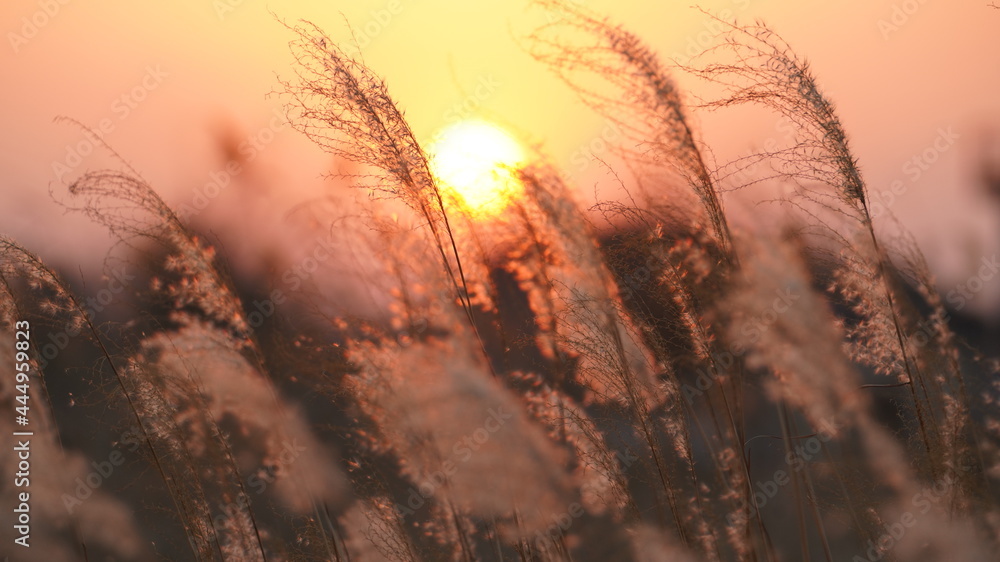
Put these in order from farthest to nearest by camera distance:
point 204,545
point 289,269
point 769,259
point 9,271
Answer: point 289,269, point 9,271, point 204,545, point 769,259

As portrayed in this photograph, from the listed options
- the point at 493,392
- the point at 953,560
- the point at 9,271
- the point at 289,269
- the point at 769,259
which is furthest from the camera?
the point at 289,269

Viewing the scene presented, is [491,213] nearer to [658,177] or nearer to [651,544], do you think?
[658,177]

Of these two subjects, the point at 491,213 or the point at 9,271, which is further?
the point at 9,271

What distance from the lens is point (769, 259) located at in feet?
9.37

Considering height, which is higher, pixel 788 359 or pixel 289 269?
pixel 788 359

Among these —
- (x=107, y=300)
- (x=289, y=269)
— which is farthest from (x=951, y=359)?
(x=107, y=300)

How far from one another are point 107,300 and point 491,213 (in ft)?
6.51

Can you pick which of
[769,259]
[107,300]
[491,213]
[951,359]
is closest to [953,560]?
[951,359]

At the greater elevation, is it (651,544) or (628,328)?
(628,328)

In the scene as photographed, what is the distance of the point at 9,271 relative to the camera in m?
3.32

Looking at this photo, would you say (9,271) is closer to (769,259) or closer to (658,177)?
(658,177)

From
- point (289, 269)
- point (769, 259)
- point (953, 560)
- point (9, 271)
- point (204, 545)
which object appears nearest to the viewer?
point (953, 560)

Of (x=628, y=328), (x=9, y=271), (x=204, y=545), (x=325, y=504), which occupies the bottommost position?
(x=204, y=545)

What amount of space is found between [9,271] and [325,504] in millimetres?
2014
